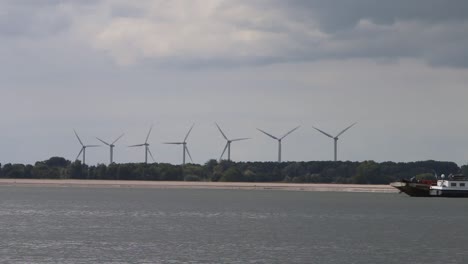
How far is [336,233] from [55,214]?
55380mm

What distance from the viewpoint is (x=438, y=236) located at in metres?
110

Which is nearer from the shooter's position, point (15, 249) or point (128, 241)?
point (15, 249)

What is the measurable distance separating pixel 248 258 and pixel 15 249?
69.6 feet

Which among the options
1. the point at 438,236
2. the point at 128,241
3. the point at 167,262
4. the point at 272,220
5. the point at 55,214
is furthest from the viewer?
the point at 55,214

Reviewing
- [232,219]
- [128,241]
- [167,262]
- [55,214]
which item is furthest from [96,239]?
[55,214]

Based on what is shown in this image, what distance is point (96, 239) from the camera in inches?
3905

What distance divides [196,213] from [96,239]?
5838cm

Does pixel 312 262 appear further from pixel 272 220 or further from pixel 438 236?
pixel 272 220

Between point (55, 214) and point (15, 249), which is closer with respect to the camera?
point (15, 249)

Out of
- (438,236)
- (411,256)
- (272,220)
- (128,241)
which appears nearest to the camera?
(411,256)

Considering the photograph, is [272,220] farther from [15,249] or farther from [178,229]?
[15,249]

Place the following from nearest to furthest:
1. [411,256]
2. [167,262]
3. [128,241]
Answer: [167,262] → [411,256] → [128,241]

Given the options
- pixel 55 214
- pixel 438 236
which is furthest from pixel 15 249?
pixel 55 214

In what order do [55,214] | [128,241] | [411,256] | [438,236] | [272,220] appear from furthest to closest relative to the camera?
[55,214]
[272,220]
[438,236]
[128,241]
[411,256]
